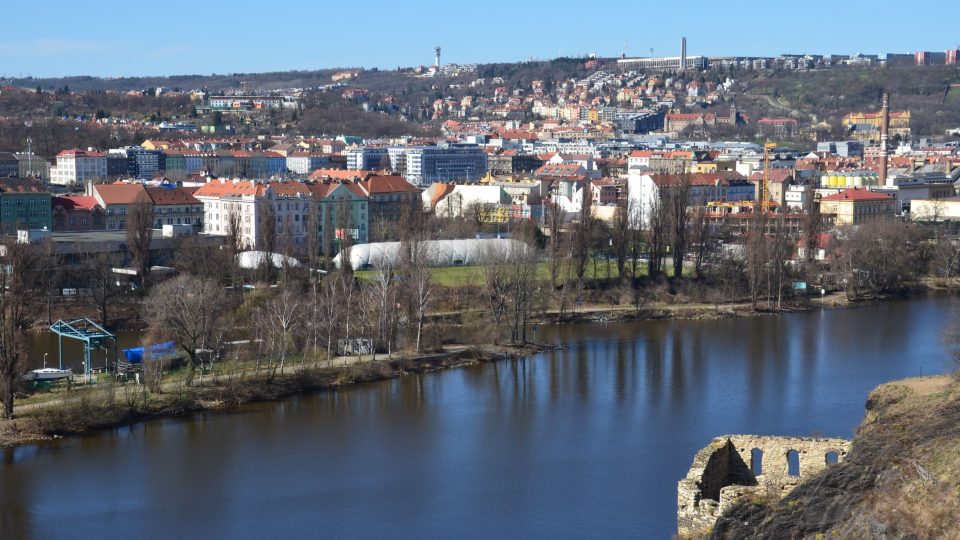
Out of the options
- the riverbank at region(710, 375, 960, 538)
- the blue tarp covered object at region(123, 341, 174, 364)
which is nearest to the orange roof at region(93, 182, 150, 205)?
the blue tarp covered object at region(123, 341, 174, 364)

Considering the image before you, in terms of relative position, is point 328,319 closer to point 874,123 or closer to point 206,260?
point 206,260

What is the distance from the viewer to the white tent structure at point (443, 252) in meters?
14.3

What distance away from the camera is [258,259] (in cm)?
1506

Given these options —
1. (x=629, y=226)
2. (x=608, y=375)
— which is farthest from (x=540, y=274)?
(x=608, y=375)

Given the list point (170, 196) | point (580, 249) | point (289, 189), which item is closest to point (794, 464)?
point (580, 249)

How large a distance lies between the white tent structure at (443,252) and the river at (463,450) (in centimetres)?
226

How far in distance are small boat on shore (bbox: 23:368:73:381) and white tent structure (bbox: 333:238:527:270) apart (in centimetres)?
429

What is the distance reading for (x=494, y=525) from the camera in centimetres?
696

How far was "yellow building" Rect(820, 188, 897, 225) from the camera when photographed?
70.2ft

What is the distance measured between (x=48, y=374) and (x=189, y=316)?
1.20 m

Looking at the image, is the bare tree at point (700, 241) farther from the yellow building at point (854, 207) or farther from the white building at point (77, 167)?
the white building at point (77, 167)

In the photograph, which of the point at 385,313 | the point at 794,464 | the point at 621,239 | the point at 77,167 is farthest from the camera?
the point at 77,167

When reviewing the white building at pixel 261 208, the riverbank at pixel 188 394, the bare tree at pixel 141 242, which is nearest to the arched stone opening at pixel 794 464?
the riverbank at pixel 188 394

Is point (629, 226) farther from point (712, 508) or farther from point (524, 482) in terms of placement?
point (712, 508)
